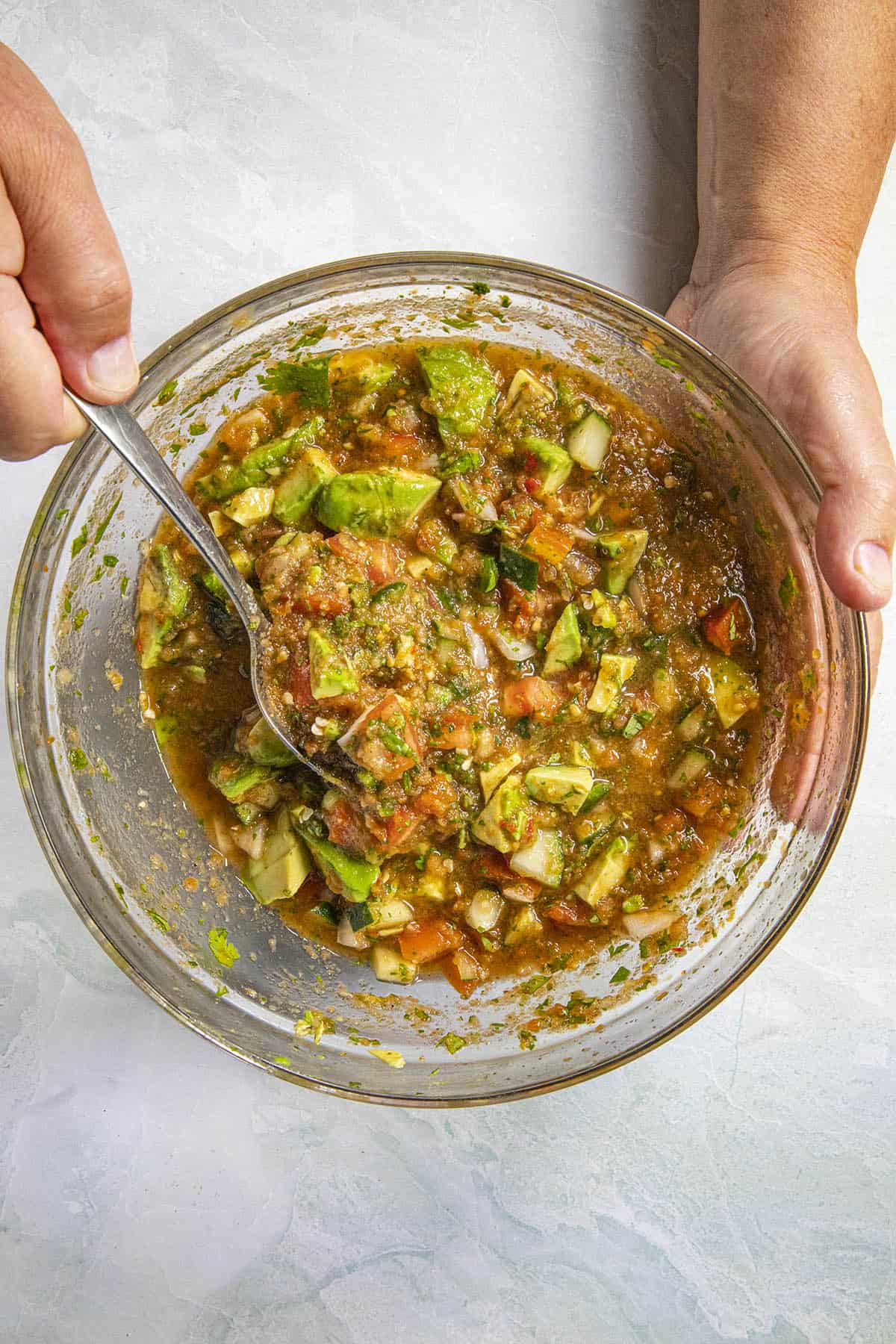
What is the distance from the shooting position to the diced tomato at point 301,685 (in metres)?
2.10

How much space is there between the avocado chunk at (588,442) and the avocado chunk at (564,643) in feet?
1.18

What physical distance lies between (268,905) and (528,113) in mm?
2281

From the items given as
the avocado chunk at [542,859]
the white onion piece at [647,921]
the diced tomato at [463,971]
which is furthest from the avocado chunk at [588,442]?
the diced tomato at [463,971]

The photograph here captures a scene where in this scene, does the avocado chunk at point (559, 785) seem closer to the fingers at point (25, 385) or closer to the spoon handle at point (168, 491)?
the spoon handle at point (168, 491)

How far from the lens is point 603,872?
2.33 m

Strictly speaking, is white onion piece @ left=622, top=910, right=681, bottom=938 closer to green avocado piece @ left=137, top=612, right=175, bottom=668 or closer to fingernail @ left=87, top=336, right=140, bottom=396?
green avocado piece @ left=137, top=612, right=175, bottom=668

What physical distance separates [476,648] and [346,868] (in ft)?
1.96

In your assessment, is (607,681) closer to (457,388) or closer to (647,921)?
(647,921)

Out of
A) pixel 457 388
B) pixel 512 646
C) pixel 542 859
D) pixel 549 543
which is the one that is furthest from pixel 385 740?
pixel 457 388

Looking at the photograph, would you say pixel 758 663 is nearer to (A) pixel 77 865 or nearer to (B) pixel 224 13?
(A) pixel 77 865

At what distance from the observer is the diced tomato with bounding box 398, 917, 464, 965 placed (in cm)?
242

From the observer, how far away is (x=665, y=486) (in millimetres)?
2393

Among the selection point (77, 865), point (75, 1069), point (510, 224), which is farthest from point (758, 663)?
point (75, 1069)

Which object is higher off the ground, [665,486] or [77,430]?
[665,486]
